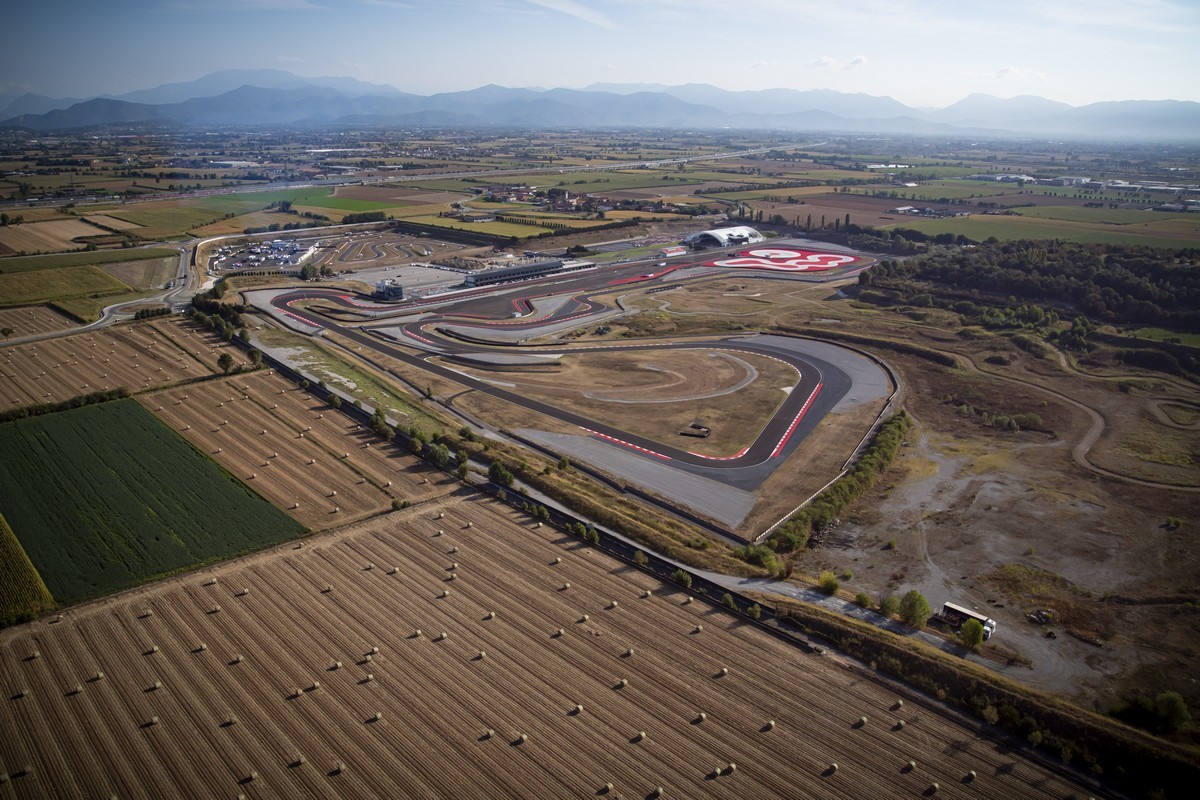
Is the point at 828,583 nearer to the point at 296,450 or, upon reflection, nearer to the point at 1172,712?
the point at 1172,712

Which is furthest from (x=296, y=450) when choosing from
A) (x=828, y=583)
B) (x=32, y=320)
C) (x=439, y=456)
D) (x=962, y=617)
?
(x=32, y=320)

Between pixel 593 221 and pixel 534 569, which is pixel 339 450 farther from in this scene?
pixel 593 221

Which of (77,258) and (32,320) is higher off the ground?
(77,258)

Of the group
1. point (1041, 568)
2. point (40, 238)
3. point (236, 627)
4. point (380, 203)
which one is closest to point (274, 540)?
point (236, 627)

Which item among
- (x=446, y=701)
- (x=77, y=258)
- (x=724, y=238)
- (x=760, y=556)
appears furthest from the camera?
(x=724, y=238)

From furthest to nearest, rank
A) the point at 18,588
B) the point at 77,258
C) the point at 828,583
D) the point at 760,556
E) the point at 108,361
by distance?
1. the point at 77,258
2. the point at 108,361
3. the point at 760,556
4. the point at 828,583
5. the point at 18,588

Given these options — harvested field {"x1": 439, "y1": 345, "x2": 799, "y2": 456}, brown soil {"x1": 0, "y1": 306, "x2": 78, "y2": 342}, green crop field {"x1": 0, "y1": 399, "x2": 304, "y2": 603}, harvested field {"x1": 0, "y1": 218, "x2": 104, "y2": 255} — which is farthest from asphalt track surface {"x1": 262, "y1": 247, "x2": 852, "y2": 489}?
harvested field {"x1": 0, "y1": 218, "x2": 104, "y2": 255}

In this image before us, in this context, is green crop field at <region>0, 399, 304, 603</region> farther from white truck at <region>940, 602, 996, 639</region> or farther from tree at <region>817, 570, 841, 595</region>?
white truck at <region>940, 602, 996, 639</region>
